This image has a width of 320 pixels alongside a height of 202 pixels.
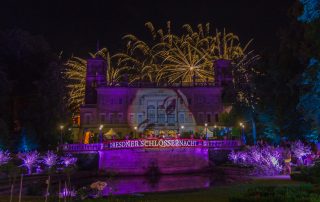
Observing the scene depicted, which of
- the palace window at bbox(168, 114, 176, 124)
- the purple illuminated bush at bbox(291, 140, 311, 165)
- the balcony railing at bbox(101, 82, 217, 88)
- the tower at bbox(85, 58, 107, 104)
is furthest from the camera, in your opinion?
the tower at bbox(85, 58, 107, 104)

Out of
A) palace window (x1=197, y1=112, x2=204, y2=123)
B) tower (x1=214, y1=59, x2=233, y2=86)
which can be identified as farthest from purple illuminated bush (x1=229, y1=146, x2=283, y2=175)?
tower (x1=214, y1=59, x2=233, y2=86)

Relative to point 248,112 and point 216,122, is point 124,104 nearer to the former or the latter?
point 216,122

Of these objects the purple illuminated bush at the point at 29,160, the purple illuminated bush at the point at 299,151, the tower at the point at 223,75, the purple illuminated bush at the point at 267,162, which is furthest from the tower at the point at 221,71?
the purple illuminated bush at the point at 29,160

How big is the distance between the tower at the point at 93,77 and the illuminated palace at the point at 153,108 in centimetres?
246

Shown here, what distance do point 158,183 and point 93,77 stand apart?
3937cm

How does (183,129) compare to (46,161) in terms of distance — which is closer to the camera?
(46,161)

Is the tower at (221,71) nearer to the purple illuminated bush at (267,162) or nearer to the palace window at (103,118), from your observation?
the palace window at (103,118)

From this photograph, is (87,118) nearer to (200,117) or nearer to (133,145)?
(200,117)

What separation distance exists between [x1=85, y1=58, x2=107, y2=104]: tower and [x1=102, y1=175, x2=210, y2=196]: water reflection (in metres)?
30.5

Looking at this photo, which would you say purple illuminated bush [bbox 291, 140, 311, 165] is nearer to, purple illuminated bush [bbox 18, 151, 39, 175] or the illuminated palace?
purple illuminated bush [bbox 18, 151, 39, 175]

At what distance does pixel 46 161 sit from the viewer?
45.8 m

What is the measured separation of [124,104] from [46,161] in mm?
30090

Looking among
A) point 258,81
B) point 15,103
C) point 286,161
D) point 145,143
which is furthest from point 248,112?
point 15,103

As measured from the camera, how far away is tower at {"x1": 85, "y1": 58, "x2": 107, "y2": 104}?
78.1 m
